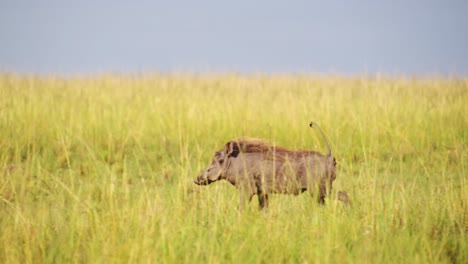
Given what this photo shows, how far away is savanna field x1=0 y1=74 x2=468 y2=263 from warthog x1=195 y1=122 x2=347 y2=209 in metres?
0.10

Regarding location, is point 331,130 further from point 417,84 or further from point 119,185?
point 417,84

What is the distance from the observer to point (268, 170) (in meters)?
3.82

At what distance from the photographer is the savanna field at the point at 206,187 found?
10.6 ft

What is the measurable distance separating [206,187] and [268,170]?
2.39ft

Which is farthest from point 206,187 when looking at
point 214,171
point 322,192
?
point 322,192

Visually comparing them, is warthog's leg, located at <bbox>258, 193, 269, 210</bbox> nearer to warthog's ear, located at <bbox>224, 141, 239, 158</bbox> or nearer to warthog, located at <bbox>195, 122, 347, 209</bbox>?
warthog, located at <bbox>195, 122, 347, 209</bbox>

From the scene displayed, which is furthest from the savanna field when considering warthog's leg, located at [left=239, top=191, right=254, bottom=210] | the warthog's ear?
the warthog's ear

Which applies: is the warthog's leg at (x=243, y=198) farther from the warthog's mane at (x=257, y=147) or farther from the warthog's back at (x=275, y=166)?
the warthog's mane at (x=257, y=147)

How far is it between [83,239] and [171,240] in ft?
1.55

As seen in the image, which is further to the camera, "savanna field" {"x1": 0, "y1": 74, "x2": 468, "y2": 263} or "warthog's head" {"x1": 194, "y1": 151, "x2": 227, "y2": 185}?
"warthog's head" {"x1": 194, "y1": 151, "x2": 227, "y2": 185}

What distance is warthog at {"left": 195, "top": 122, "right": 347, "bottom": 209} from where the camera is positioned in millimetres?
3777

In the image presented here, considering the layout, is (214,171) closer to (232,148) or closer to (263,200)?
(232,148)

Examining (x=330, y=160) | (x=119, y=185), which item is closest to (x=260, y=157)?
(x=330, y=160)

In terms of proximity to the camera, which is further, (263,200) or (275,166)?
(263,200)
